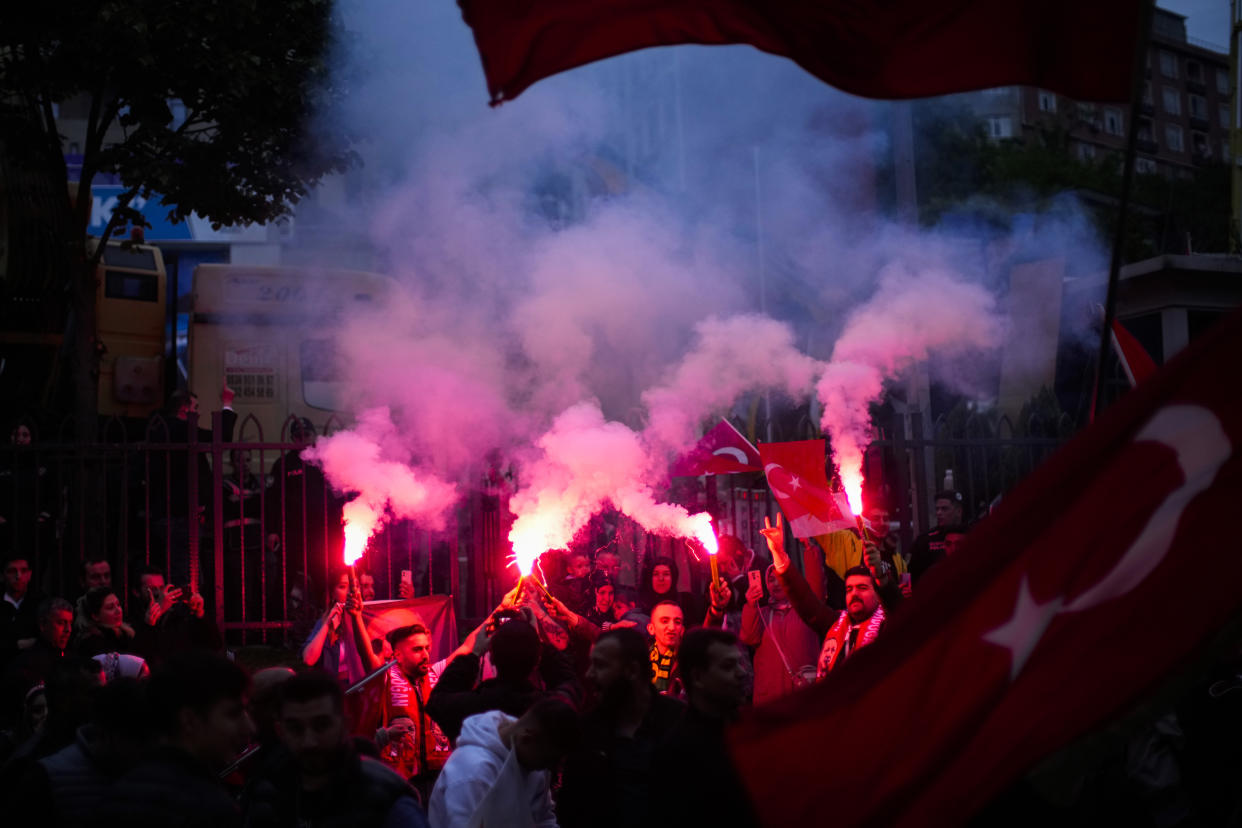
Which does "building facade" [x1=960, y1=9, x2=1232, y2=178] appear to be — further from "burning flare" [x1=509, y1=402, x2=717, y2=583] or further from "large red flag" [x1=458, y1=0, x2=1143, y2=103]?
"large red flag" [x1=458, y1=0, x2=1143, y2=103]

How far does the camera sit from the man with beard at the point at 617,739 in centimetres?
456

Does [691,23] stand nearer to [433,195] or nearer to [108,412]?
[433,195]

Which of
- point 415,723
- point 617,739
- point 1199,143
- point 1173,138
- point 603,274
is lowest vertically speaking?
point 415,723

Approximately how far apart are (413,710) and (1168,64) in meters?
79.4

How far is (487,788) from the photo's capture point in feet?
14.6

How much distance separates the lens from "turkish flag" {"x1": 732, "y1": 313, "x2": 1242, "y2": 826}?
110 inches

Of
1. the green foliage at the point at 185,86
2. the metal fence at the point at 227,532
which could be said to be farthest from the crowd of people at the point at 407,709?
the green foliage at the point at 185,86

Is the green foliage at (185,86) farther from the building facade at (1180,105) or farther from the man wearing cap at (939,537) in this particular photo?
the building facade at (1180,105)

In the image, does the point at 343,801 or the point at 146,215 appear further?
the point at 146,215

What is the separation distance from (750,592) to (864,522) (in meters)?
1.46

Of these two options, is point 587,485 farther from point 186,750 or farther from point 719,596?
point 186,750

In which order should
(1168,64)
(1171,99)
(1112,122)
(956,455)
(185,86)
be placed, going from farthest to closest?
(1168,64) → (1171,99) → (1112,122) → (185,86) → (956,455)

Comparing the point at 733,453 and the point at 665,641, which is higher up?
the point at 733,453

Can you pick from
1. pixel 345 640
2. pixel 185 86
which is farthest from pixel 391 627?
pixel 185 86
